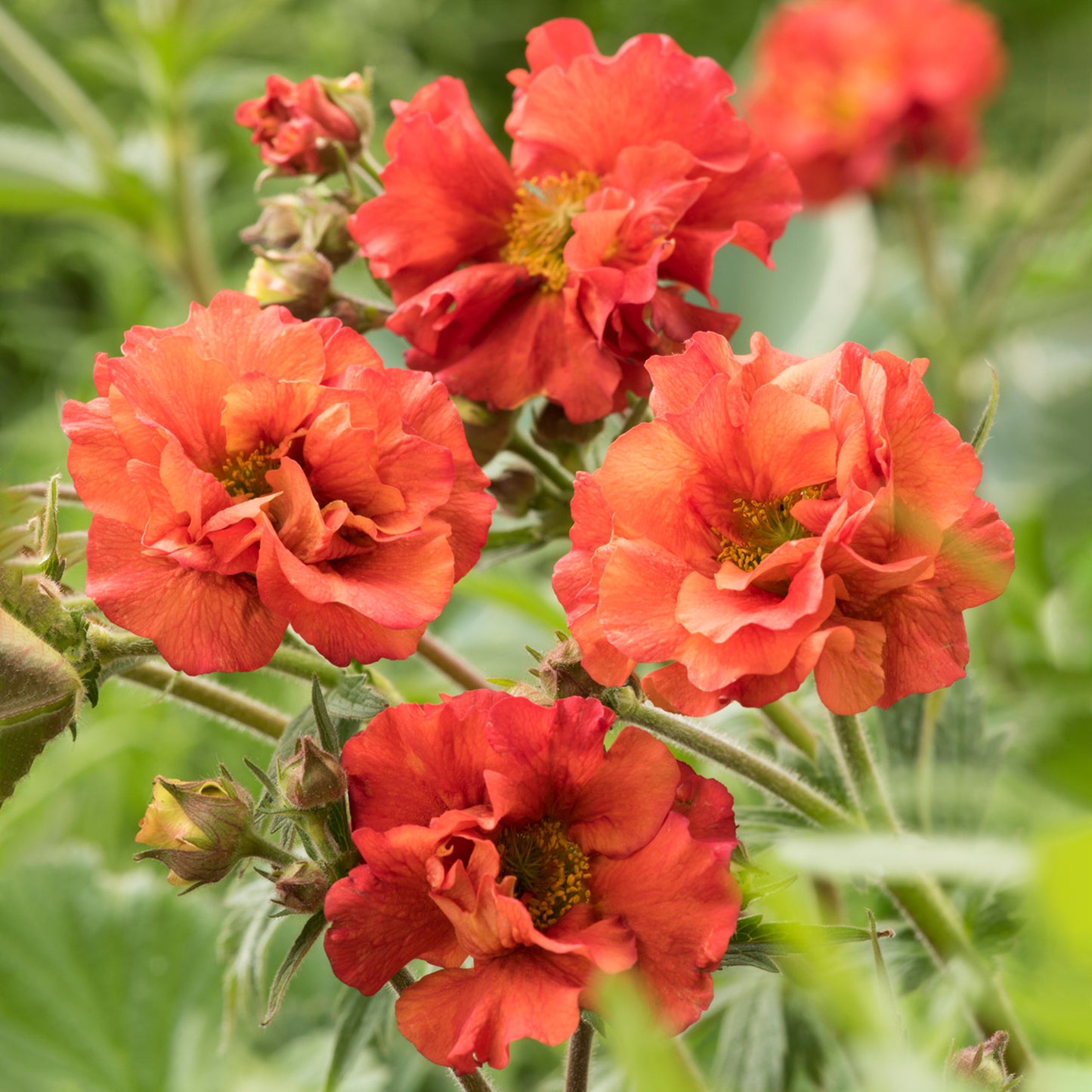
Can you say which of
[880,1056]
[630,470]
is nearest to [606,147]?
[630,470]

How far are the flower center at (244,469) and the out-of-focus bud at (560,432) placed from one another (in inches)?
4.5

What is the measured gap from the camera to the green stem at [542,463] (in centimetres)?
50

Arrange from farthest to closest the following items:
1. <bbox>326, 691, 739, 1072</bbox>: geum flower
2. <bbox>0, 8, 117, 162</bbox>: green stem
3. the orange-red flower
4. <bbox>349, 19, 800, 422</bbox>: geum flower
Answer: the orange-red flower
<bbox>0, 8, 117, 162</bbox>: green stem
<bbox>349, 19, 800, 422</bbox>: geum flower
<bbox>326, 691, 739, 1072</bbox>: geum flower

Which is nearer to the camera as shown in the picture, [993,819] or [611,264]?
[611,264]

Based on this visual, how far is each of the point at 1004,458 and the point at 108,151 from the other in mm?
778

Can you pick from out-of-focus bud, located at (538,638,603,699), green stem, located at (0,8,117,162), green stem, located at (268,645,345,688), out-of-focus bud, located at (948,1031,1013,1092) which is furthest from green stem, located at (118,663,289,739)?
green stem, located at (0,8,117,162)

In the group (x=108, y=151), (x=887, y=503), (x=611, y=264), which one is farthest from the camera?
(x=108, y=151)

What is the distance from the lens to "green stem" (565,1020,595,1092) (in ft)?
1.16

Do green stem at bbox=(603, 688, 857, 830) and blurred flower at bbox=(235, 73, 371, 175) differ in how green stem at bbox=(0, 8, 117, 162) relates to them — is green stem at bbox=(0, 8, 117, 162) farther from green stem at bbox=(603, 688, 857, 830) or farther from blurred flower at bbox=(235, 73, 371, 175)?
green stem at bbox=(603, 688, 857, 830)

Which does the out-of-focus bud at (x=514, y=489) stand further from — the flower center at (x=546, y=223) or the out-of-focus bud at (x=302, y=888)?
the out-of-focus bud at (x=302, y=888)

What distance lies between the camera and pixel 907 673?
0.34 meters

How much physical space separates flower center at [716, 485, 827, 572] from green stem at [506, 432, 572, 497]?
0.46 feet

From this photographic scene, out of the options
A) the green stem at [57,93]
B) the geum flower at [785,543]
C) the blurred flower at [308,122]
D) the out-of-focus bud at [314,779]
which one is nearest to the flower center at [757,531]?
the geum flower at [785,543]

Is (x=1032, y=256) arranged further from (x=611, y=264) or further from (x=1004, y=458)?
(x=611, y=264)
